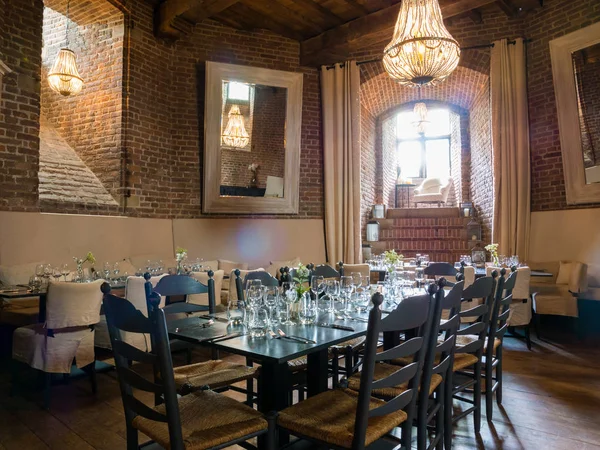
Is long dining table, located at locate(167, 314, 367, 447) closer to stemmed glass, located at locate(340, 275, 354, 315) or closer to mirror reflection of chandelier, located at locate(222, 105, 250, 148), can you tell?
stemmed glass, located at locate(340, 275, 354, 315)

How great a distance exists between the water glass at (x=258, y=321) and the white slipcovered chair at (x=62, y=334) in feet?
5.78

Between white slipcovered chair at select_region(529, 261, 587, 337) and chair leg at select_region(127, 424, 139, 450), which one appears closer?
chair leg at select_region(127, 424, 139, 450)

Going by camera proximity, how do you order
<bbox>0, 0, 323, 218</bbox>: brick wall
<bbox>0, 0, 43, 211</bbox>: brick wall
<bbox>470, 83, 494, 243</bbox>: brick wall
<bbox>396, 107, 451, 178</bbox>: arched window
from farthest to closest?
1. <bbox>396, 107, 451, 178</bbox>: arched window
2. <bbox>470, 83, 494, 243</bbox>: brick wall
3. <bbox>0, 0, 323, 218</bbox>: brick wall
4. <bbox>0, 0, 43, 211</bbox>: brick wall

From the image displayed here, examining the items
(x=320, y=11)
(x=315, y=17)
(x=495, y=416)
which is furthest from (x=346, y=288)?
(x=315, y=17)

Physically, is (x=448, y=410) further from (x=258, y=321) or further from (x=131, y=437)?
(x=131, y=437)

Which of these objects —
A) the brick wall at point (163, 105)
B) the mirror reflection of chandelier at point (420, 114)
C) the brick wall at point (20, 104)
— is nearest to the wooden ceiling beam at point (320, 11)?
the brick wall at point (163, 105)

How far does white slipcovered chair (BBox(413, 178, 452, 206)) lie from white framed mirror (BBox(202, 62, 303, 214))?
142 inches

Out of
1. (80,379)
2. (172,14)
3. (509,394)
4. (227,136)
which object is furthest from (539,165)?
(80,379)

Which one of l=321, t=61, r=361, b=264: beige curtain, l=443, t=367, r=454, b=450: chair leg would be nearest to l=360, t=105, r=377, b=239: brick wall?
l=321, t=61, r=361, b=264: beige curtain

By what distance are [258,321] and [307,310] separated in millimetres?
412

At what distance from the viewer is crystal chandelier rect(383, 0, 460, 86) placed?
3.83 meters

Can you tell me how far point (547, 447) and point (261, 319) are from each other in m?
1.85

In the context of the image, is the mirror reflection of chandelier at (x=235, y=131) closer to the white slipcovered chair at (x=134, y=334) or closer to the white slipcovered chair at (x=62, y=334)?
the white slipcovered chair at (x=134, y=334)

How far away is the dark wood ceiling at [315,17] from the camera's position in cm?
616
